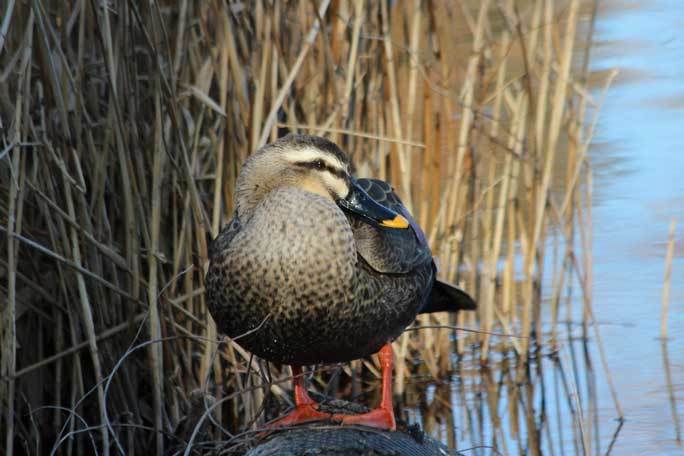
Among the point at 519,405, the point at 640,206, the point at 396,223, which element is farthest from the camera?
the point at 640,206

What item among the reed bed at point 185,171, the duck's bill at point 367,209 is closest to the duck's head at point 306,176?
the duck's bill at point 367,209

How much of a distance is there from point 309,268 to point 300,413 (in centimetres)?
50

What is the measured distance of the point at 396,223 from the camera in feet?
11.4

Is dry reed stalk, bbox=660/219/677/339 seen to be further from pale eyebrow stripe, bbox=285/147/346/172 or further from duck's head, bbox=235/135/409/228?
pale eyebrow stripe, bbox=285/147/346/172

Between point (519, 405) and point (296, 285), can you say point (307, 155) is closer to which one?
point (296, 285)

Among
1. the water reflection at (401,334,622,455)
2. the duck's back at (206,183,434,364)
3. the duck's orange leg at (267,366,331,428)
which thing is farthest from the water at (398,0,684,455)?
the duck's back at (206,183,434,364)

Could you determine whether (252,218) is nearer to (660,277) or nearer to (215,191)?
(215,191)

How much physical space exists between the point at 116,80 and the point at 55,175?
0.36 meters

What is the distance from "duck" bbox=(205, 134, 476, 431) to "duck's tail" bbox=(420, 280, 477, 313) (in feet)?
1.41

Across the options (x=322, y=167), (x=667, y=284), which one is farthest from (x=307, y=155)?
(x=667, y=284)

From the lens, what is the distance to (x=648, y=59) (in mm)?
8703

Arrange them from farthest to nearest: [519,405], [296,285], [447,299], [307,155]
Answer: [519,405] → [447,299] → [307,155] → [296,285]

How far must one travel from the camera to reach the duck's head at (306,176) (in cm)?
339

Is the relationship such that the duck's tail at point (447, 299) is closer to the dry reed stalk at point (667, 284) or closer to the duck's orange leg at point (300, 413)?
the duck's orange leg at point (300, 413)
